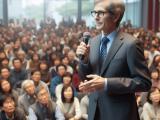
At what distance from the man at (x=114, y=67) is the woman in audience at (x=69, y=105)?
290 cm

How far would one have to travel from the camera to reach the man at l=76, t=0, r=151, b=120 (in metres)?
1.65

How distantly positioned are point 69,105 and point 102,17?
10.5ft

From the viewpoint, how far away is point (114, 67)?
1.70 meters

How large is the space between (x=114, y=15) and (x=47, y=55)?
20.2ft

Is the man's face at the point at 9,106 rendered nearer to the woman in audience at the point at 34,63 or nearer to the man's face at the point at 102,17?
the man's face at the point at 102,17

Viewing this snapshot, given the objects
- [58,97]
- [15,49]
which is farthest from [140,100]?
[15,49]

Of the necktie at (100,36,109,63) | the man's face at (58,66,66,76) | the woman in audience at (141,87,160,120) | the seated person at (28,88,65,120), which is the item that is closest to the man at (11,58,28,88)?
the man's face at (58,66,66,76)

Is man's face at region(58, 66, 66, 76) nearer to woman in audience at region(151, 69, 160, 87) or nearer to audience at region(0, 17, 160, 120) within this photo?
audience at region(0, 17, 160, 120)

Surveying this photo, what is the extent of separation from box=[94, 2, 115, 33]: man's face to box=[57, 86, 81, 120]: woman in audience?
298 centimetres

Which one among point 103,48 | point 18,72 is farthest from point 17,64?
point 103,48

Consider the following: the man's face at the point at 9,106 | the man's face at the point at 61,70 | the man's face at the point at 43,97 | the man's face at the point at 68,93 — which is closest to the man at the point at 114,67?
the man's face at the point at 9,106

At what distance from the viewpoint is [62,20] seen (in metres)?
11.9

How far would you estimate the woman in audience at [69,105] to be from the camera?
4.67 meters

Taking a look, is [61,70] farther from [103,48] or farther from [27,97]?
[103,48]
